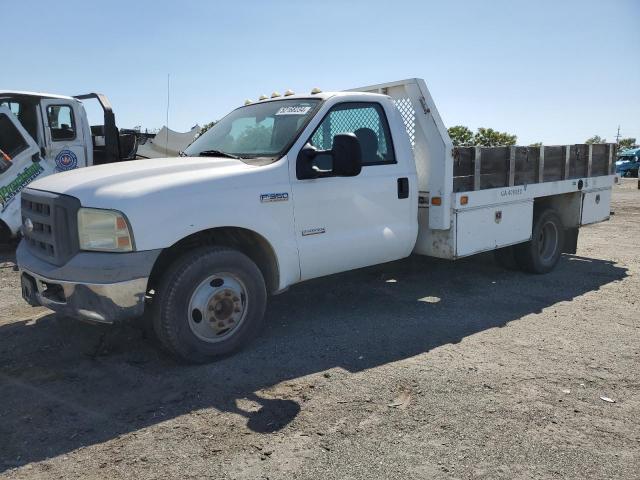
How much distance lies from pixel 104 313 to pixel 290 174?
1762mm

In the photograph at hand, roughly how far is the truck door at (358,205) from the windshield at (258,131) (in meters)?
0.21

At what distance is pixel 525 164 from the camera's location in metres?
6.79

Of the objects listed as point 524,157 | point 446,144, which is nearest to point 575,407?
point 446,144

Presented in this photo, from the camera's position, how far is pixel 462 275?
7164 millimetres

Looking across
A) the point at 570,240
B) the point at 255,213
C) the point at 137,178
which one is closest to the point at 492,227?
the point at 570,240

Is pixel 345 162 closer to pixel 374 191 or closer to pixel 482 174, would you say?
pixel 374 191

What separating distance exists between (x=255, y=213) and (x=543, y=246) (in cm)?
471

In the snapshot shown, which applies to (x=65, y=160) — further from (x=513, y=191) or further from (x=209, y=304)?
(x=513, y=191)

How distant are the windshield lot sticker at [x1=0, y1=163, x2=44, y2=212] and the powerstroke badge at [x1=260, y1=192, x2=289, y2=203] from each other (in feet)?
19.3

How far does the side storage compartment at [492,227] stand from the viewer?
5.96 meters

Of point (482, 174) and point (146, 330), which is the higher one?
point (482, 174)

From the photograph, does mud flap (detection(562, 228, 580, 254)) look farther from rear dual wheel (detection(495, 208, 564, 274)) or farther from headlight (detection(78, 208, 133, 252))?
headlight (detection(78, 208, 133, 252))

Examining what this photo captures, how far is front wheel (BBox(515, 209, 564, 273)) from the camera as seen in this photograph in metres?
7.13

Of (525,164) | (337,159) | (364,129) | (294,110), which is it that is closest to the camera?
(337,159)
